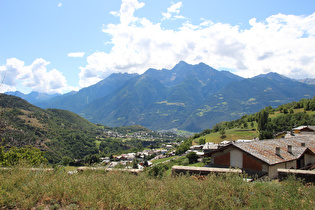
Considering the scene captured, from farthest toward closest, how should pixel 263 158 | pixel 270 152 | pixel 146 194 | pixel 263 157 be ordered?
1. pixel 270 152
2. pixel 263 157
3. pixel 263 158
4. pixel 146 194

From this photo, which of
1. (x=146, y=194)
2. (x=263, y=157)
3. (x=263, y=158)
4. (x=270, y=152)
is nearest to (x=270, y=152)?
(x=270, y=152)

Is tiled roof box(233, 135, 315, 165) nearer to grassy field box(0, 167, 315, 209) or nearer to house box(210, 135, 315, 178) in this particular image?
house box(210, 135, 315, 178)

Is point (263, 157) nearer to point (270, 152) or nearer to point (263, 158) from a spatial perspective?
point (263, 158)

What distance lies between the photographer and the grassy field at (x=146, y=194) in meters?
4.90

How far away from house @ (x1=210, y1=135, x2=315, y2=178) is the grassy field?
12.9 m

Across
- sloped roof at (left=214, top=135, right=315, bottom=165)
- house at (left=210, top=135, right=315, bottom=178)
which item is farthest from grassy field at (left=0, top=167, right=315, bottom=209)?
sloped roof at (left=214, top=135, right=315, bottom=165)

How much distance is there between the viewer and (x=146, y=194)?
5.27m

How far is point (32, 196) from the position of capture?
17.0ft

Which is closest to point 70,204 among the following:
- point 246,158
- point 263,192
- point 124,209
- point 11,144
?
point 124,209

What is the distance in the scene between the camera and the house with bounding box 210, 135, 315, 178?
18.4 meters

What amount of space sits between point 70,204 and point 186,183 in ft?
10.8

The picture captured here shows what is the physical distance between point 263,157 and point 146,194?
1724 cm

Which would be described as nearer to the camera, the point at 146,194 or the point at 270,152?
the point at 146,194

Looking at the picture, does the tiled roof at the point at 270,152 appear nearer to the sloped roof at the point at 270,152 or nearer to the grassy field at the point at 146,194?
the sloped roof at the point at 270,152
